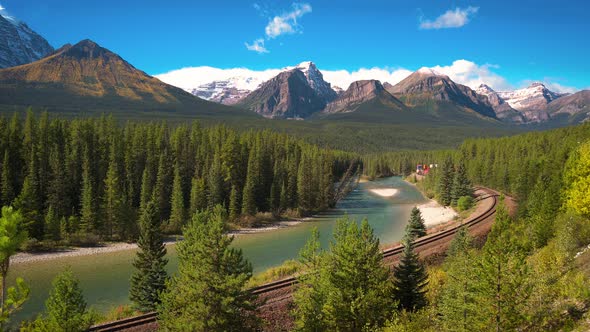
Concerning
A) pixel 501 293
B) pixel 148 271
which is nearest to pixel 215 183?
pixel 148 271

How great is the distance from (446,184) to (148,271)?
83.4 metres

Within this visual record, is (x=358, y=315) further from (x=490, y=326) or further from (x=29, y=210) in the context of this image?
(x=29, y=210)

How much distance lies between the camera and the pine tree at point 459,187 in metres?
90.7

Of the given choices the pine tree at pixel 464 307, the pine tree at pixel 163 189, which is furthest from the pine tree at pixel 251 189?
the pine tree at pixel 464 307

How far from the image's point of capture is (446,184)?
98000mm

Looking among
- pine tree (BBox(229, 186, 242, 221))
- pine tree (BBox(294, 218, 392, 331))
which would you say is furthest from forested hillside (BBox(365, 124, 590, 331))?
pine tree (BBox(229, 186, 242, 221))

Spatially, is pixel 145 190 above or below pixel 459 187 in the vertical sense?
below

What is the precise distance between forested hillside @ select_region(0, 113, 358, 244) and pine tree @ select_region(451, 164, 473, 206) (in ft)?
91.7

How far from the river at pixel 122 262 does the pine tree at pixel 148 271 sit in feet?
24.1

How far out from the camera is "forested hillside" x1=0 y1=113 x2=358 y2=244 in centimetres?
5912

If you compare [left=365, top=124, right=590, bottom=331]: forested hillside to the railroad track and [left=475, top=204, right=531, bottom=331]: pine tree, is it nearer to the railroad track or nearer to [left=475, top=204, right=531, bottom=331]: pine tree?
[left=475, top=204, right=531, bottom=331]: pine tree

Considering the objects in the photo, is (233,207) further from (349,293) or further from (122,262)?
(349,293)

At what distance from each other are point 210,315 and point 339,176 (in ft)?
471

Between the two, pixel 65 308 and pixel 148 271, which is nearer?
pixel 65 308
